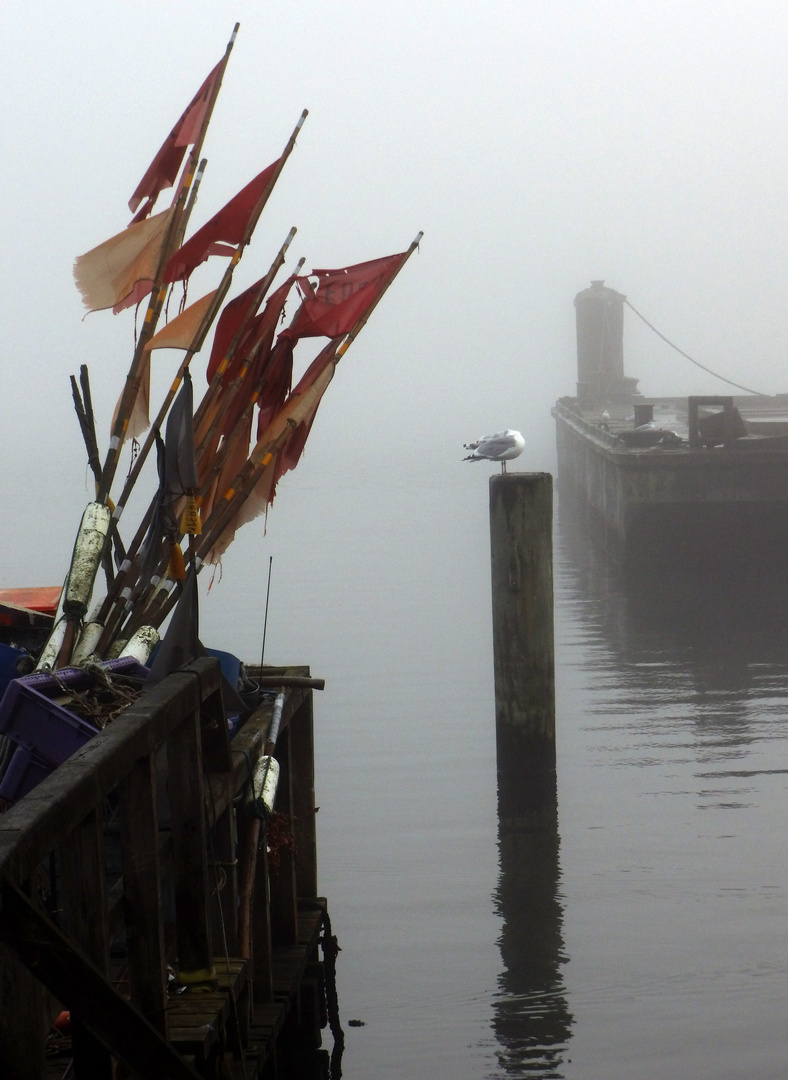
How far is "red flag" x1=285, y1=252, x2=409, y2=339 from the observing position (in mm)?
7516

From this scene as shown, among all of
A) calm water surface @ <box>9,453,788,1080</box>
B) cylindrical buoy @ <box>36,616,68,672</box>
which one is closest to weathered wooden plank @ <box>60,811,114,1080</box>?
cylindrical buoy @ <box>36,616,68,672</box>

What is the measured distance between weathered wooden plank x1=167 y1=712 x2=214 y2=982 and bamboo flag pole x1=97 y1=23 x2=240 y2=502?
2856 millimetres

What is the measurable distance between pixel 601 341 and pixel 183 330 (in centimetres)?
3723

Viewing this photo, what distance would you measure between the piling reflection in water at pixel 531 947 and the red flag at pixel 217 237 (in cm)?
372

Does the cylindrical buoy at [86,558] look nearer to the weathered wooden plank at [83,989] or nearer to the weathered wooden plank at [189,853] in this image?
the weathered wooden plank at [189,853]

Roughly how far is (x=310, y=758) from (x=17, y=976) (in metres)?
3.94

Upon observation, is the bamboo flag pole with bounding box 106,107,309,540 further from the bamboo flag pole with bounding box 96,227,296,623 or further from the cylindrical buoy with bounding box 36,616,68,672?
the cylindrical buoy with bounding box 36,616,68,672

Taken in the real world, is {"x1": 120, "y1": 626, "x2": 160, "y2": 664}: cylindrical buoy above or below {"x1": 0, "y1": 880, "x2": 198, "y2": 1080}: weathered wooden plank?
above

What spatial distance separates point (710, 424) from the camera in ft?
67.1

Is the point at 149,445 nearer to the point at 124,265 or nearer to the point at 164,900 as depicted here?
the point at 124,265

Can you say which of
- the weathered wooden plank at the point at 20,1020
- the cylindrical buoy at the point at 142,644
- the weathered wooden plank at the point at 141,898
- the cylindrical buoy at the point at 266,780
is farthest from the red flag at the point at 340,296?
the weathered wooden plank at the point at 20,1020

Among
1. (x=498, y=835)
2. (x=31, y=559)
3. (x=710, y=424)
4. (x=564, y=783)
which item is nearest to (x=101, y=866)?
(x=498, y=835)

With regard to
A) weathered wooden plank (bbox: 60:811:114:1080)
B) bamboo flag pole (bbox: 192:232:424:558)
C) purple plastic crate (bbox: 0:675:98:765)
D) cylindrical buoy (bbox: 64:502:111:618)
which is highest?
bamboo flag pole (bbox: 192:232:424:558)

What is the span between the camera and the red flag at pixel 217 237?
7418 mm
